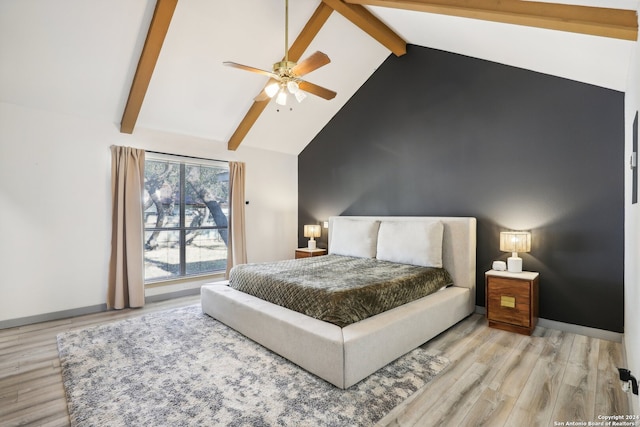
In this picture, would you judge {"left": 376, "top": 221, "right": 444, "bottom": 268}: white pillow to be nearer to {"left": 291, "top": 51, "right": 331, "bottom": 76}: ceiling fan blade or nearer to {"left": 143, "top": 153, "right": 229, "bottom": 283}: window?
{"left": 291, "top": 51, "right": 331, "bottom": 76}: ceiling fan blade

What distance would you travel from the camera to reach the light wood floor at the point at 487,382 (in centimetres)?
185

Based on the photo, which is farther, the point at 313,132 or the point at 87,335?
the point at 313,132

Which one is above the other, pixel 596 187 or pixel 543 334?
pixel 596 187

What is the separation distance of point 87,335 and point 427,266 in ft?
12.1

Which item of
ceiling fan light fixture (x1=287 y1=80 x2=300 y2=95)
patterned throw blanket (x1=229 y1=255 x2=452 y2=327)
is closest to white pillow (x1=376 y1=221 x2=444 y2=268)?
patterned throw blanket (x1=229 y1=255 x2=452 y2=327)

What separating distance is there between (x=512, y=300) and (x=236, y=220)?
13.1ft

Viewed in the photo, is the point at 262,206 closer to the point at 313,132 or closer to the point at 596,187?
the point at 313,132

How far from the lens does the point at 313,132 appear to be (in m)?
5.78

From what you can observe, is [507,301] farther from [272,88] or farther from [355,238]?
[272,88]

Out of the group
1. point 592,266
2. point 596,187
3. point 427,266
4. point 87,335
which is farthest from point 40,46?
point 592,266

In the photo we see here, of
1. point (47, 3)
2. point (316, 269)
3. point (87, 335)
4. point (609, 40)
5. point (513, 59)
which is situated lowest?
point (87, 335)

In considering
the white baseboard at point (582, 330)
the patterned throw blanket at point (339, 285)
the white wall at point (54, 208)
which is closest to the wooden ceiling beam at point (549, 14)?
the patterned throw blanket at point (339, 285)

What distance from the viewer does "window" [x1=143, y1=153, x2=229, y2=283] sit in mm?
4543

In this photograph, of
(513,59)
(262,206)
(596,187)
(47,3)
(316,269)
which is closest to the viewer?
(47,3)
